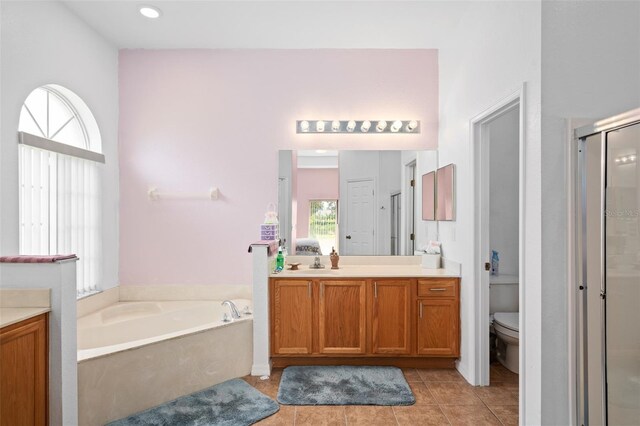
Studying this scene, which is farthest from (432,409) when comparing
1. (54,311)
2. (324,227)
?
(54,311)

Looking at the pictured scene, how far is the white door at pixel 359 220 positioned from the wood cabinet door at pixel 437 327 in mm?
783

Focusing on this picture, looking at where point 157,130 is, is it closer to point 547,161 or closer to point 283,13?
point 283,13

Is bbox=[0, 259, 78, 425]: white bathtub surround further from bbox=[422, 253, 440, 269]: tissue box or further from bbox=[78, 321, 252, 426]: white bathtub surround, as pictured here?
bbox=[422, 253, 440, 269]: tissue box

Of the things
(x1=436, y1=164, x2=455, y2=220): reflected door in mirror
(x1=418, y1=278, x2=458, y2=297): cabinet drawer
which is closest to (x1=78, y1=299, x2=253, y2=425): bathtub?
(x1=418, y1=278, x2=458, y2=297): cabinet drawer

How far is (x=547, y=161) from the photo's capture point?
192cm

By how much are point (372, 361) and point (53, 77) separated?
3.22m

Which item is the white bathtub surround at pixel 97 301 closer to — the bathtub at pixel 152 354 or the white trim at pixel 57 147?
the bathtub at pixel 152 354

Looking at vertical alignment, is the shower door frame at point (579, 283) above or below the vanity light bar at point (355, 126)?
below

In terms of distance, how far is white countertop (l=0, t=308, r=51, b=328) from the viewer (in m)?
1.67

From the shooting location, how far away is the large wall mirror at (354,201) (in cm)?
355

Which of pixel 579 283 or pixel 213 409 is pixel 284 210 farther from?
pixel 579 283

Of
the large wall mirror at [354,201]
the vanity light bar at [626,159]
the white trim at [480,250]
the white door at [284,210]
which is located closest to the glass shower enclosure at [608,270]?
the vanity light bar at [626,159]

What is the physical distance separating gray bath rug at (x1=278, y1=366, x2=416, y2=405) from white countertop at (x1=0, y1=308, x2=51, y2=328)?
5.08 ft

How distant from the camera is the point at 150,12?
2.84 metres
